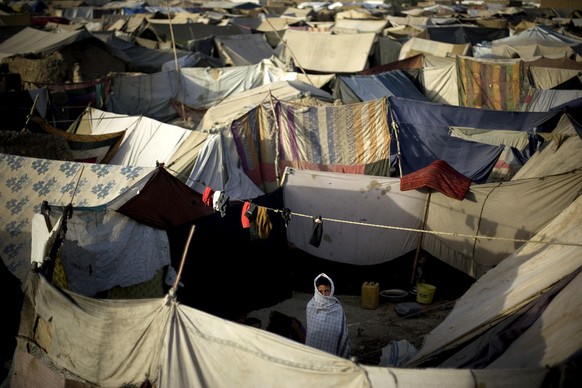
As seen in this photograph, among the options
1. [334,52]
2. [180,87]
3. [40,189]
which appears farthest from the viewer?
[334,52]

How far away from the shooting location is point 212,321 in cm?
446

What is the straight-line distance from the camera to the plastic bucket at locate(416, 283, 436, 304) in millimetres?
8375

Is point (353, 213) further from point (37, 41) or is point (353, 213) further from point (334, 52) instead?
point (37, 41)

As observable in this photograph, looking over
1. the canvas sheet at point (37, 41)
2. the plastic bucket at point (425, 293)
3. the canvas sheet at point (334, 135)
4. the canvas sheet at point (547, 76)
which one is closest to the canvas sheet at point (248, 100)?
the canvas sheet at point (334, 135)

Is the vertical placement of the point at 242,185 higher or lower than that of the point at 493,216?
lower

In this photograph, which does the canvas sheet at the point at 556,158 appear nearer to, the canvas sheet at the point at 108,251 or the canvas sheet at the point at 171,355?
the canvas sheet at the point at 171,355

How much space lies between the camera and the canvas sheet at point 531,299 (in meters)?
4.39

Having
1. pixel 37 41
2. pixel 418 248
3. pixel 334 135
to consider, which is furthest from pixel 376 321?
pixel 37 41

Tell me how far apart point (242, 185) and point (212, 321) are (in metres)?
6.60

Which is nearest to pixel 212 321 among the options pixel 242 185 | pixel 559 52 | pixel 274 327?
pixel 274 327

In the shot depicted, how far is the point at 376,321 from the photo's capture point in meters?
8.06

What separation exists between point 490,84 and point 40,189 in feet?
36.8

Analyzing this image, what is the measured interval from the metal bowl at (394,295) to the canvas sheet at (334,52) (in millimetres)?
13734

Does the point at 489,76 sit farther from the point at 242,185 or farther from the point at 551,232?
the point at 551,232
